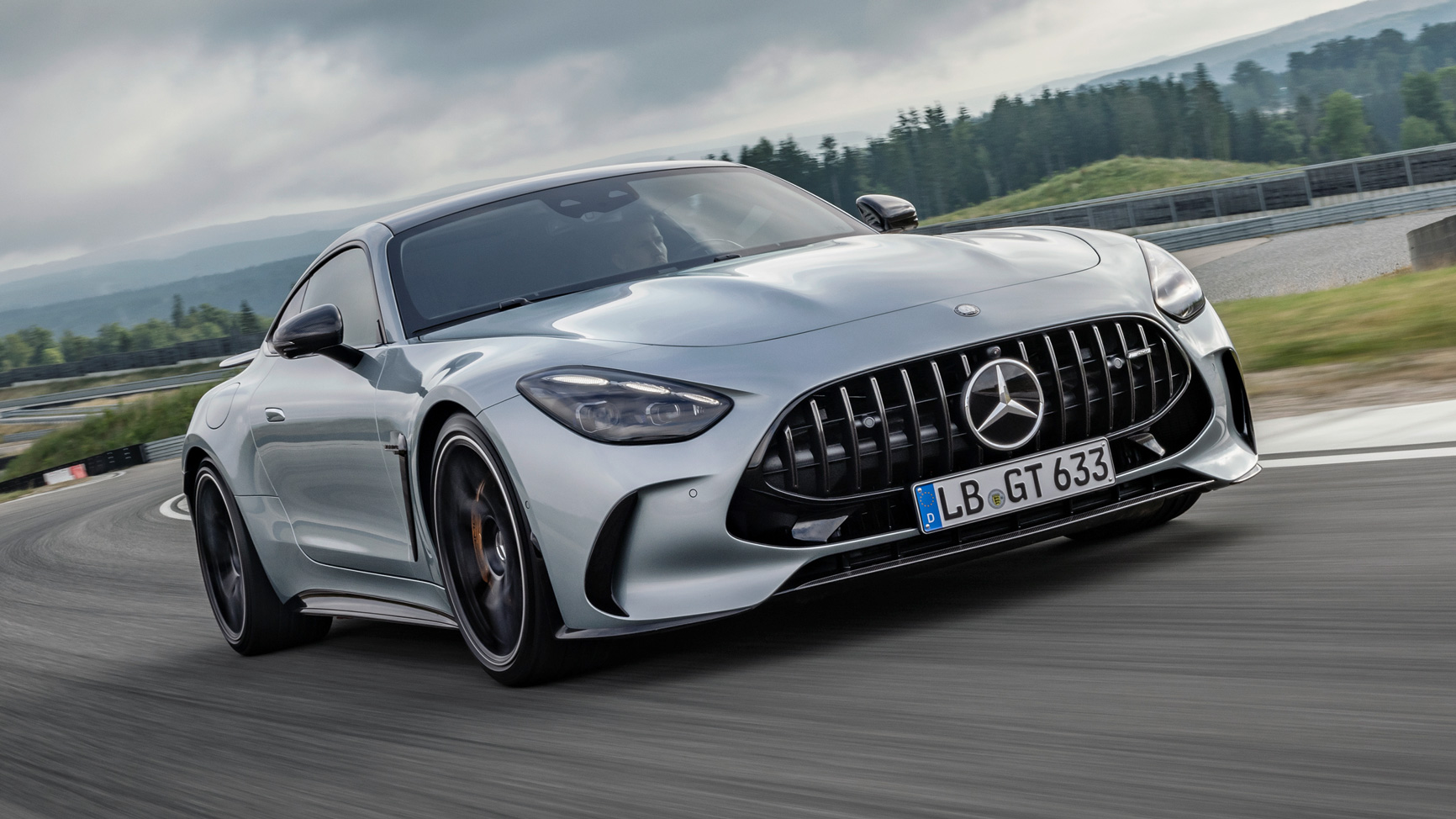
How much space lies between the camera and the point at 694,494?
138 inches

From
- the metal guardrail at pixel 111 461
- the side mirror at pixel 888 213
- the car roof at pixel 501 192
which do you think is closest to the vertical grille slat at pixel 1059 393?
the side mirror at pixel 888 213

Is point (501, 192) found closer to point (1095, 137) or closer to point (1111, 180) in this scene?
point (1111, 180)

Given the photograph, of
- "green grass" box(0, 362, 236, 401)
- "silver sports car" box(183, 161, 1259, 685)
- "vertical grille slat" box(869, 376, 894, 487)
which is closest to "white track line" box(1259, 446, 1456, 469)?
"silver sports car" box(183, 161, 1259, 685)

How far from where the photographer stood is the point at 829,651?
147 inches

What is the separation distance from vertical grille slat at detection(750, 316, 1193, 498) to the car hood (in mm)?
214

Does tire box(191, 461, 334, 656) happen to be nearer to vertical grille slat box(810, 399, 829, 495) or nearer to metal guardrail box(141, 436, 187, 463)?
vertical grille slat box(810, 399, 829, 495)

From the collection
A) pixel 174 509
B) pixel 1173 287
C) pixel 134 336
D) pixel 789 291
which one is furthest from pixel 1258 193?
pixel 134 336

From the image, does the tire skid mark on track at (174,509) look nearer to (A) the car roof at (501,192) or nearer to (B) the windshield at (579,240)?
(A) the car roof at (501,192)

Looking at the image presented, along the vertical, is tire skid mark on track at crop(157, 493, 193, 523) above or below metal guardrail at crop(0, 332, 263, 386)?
below

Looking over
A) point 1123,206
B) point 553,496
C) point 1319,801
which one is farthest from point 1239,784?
point 1123,206

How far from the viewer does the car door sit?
14.8 ft

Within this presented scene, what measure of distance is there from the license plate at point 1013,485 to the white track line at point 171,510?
9.86m

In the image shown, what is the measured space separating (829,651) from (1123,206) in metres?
38.5

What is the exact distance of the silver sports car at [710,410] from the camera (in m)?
3.55
